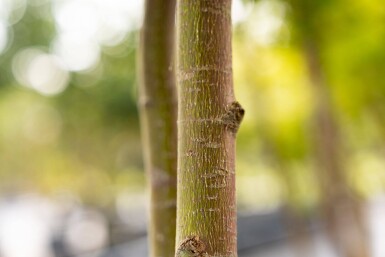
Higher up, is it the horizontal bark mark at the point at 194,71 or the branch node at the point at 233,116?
the horizontal bark mark at the point at 194,71

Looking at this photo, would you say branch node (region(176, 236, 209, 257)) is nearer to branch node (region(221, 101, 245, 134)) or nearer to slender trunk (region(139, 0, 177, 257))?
branch node (region(221, 101, 245, 134))

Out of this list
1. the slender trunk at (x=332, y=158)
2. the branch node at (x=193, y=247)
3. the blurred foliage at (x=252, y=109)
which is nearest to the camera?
the branch node at (x=193, y=247)

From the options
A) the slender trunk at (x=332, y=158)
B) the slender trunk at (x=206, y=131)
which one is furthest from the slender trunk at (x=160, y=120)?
the slender trunk at (x=332, y=158)

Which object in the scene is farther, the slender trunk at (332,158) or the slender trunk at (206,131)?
the slender trunk at (332,158)

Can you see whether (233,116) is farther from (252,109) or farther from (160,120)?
(252,109)

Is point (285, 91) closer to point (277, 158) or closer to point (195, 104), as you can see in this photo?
point (277, 158)

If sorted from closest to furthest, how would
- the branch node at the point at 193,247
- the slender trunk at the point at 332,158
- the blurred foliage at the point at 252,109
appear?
the branch node at the point at 193,247 < the blurred foliage at the point at 252,109 < the slender trunk at the point at 332,158

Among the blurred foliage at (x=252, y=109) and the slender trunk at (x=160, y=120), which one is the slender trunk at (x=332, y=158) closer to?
the blurred foliage at (x=252, y=109)
